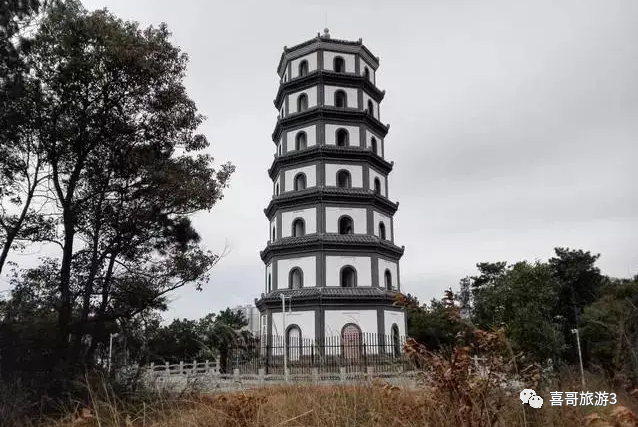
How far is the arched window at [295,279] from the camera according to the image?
72.9 ft

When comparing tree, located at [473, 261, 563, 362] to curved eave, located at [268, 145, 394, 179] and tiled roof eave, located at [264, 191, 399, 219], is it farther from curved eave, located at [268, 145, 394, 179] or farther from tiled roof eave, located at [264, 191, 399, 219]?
curved eave, located at [268, 145, 394, 179]

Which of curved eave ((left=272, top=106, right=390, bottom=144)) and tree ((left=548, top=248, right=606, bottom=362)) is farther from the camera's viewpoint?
tree ((left=548, top=248, right=606, bottom=362))

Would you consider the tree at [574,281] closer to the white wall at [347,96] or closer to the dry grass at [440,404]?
the white wall at [347,96]

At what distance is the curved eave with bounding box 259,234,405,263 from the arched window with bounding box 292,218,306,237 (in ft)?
1.39

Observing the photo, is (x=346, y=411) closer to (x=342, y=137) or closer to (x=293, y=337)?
(x=293, y=337)

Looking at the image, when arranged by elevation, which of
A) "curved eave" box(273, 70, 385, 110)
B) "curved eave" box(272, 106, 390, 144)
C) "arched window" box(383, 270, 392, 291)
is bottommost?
"arched window" box(383, 270, 392, 291)

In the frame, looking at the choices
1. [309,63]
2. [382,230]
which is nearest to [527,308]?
[382,230]

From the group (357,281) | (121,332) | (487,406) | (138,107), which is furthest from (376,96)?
(487,406)

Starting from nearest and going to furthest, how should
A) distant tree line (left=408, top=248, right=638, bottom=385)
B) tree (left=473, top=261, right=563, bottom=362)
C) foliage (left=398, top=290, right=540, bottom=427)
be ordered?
foliage (left=398, top=290, right=540, bottom=427), distant tree line (left=408, top=248, right=638, bottom=385), tree (left=473, top=261, right=563, bottom=362)

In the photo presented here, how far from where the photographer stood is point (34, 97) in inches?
316

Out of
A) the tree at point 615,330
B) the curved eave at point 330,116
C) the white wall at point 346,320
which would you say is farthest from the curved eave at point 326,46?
the tree at point 615,330

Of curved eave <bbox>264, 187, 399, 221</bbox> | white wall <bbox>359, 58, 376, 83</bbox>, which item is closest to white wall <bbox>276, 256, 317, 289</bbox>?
curved eave <bbox>264, 187, 399, 221</bbox>

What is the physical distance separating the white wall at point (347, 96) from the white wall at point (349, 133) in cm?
107

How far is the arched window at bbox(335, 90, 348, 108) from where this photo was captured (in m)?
23.8
